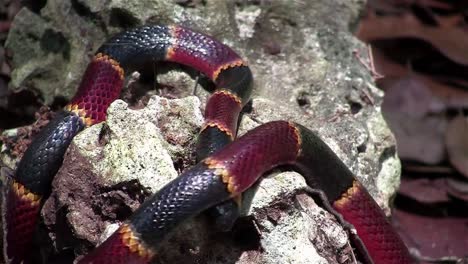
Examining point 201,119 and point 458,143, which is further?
point 458,143

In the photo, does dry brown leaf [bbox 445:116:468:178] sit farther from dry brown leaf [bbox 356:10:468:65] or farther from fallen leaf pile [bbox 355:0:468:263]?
dry brown leaf [bbox 356:10:468:65]

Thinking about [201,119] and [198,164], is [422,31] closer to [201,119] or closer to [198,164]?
[201,119]

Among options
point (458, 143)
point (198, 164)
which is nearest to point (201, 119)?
point (198, 164)

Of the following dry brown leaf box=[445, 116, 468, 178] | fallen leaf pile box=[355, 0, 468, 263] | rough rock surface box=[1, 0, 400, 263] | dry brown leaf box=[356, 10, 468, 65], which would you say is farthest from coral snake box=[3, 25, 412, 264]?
dry brown leaf box=[356, 10, 468, 65]

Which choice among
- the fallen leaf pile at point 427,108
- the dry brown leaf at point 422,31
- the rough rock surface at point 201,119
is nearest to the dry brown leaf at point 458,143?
the fallen leaf pile at point 427,108

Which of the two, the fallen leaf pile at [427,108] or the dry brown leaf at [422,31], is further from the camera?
the dry brown leaf at [422,31]

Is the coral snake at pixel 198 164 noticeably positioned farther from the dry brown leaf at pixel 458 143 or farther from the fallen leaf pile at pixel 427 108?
the dry brown leaf at pixel 458 143

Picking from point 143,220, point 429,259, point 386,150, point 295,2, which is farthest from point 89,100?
point 429,259

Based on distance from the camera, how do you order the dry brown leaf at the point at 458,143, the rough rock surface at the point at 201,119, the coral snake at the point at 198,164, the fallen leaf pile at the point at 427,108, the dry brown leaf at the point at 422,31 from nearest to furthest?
1. the coral snake at the point at 198,164
2. the rough rock surface at the point at 201,119
3. the fallen leaf pile at the point at 427,108
4. the dry brown leaf at the point at 458,143
5. the dry brown leaf at the point at 422,31
